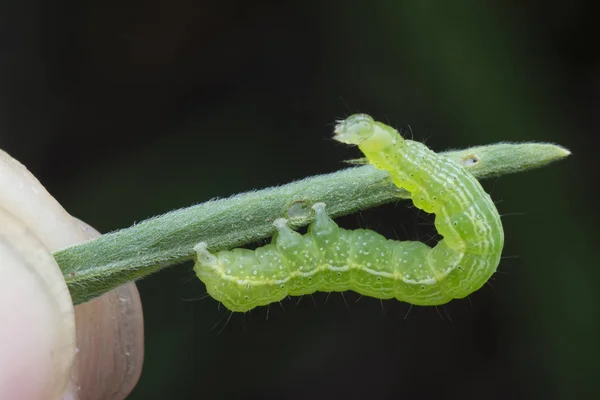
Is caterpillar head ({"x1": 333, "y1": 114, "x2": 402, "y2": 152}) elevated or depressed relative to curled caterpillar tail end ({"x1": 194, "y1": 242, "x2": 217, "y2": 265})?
elevated

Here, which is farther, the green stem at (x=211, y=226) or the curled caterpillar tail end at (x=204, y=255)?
the curled caterpillar tail end at (x=204, y=255)

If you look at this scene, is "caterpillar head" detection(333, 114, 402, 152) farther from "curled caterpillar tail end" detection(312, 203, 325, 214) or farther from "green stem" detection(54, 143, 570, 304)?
"curled caterpillar tail end" detection(312, 203, 325, 214)

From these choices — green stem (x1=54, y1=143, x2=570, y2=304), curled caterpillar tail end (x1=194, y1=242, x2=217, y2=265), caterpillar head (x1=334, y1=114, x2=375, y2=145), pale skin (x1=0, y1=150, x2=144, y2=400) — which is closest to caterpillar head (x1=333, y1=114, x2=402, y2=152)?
caterpillar head (x1=334, y1=114, x2=375, y2=145)

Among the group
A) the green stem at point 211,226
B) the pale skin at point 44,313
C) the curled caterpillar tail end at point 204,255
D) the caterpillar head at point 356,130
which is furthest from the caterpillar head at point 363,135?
the pale skin at point 44,313

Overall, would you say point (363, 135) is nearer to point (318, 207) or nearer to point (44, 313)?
point (318, 207)

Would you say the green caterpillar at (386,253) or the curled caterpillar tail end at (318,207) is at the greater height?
the curled caterpillar tail end at (318,207)

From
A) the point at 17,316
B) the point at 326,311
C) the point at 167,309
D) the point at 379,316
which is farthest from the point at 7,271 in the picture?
the point at 379,316

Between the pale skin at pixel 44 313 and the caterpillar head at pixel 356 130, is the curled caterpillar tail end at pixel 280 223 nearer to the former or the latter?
the caterpillar head at pixel 356 130
